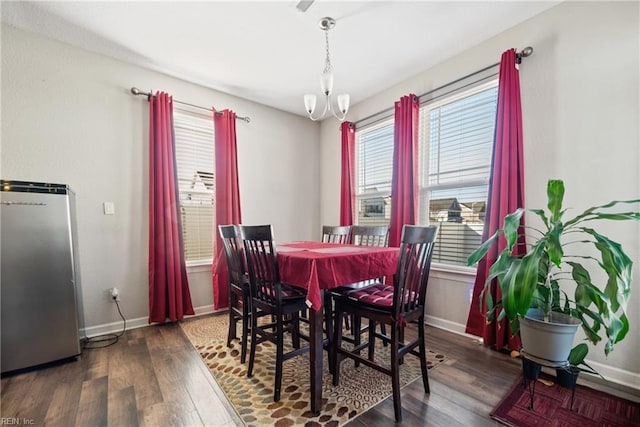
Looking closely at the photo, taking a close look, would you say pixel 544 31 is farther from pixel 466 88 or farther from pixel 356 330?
pixel 356 330

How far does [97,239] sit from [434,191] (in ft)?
11.0

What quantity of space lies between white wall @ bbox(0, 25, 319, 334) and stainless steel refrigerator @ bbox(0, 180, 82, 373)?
1.71 ft

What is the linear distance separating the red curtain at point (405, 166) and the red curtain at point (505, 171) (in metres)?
0.72

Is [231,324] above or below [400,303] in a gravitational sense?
below

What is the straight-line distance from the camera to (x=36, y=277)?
6.05 feet

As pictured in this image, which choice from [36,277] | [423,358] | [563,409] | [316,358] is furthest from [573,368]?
[36,277]

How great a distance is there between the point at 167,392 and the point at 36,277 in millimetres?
1259

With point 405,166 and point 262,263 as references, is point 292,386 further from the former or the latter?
point 405,166

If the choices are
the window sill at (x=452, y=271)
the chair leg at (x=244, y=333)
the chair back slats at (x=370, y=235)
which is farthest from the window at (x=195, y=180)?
the window sill at (x=452, y=271)

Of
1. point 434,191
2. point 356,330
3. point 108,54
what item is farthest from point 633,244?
point 108,54

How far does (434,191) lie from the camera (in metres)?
2.74

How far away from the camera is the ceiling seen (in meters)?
1.95

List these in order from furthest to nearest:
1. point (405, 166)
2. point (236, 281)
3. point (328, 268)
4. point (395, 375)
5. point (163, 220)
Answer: point (405, 166) → point (163, 220) → point (236, 281) → point (328, 268) → point (395, 375)

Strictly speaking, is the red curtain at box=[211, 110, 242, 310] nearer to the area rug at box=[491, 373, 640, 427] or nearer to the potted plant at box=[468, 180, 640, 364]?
the potted plant at box=[468, 180, 640, 364]
